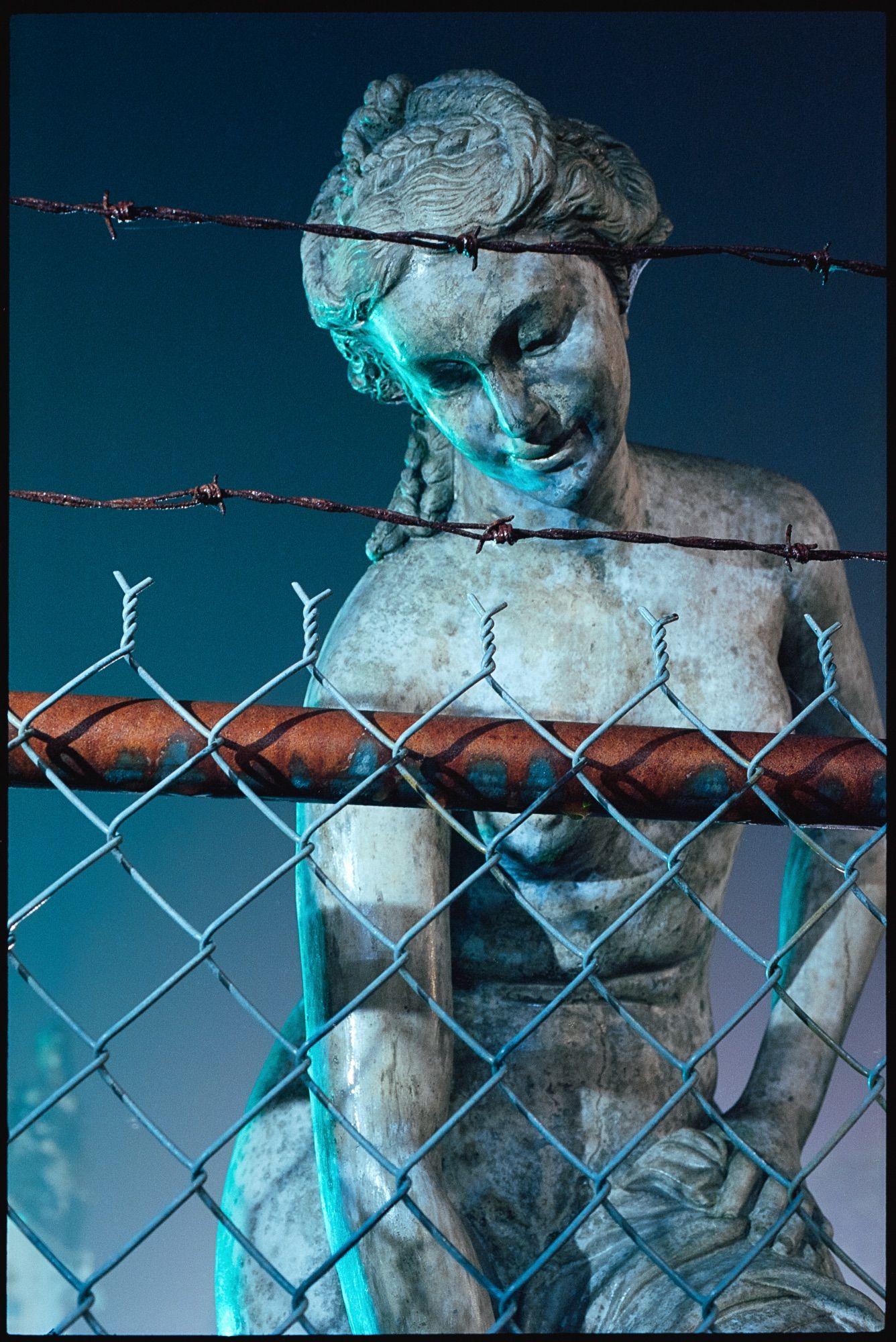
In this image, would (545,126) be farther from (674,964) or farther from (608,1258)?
(608,1258)

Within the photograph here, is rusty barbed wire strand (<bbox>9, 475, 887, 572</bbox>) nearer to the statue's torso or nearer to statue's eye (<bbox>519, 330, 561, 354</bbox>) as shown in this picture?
statue's eye (<bbox>519, 330, 561, 354</bbox>)

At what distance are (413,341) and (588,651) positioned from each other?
1.43 ft

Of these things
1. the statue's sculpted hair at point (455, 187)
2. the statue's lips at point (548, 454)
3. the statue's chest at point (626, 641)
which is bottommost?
the statue's chest at point (626, 641)

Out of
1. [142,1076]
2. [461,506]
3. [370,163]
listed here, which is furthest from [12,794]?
[370,163]

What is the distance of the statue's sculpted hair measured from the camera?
1741 millimetres

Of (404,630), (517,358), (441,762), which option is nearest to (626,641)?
(404,630)

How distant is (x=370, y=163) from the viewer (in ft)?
5.99

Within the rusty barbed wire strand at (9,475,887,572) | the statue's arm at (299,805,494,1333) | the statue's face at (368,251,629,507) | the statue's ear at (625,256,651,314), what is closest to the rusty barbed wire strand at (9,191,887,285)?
the rusty barbed wire strand at (9,475,887,572)

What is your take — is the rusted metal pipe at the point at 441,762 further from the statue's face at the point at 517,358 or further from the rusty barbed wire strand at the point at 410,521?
the statue's face at the point at 517,358

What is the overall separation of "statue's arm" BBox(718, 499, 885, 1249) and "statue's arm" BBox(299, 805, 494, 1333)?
1.50 ft

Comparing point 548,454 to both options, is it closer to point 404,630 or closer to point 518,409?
point 518,409

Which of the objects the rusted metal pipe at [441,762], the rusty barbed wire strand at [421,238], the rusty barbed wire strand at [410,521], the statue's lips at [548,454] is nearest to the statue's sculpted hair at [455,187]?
the statue's lips at [548,454]

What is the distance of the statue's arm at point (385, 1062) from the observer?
5.27 feet

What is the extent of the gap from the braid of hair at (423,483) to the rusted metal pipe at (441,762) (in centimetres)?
76
